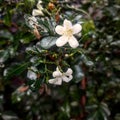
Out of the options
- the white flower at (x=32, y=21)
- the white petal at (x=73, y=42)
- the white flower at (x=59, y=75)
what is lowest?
the white flower at (x=59, y=75)

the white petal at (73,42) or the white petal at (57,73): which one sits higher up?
the white petal at (73,42)

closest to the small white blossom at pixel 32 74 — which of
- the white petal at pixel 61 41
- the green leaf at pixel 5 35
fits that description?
the white petal at pixel 61 41

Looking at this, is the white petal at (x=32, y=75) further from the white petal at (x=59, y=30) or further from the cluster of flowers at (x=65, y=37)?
the white petal at (x=59, y=30)

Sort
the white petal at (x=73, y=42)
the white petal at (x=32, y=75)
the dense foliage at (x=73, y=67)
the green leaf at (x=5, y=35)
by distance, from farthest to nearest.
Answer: the green leaf at (x=5, y=35) → the dense foliage at (x=73, y=67) → the white petal at (x=32, y=75) → the white petal at (x=73, y=42)

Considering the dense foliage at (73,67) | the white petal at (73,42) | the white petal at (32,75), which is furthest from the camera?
the dense foliage at (73,67)

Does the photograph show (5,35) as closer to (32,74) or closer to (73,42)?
(32,74)

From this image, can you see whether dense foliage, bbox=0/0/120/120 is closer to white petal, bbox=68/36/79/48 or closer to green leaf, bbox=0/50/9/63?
green leaf, bbox=0/50/9/63
